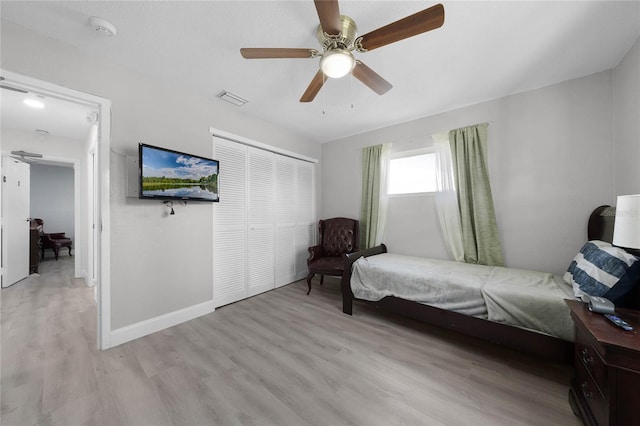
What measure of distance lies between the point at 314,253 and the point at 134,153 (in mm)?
2439

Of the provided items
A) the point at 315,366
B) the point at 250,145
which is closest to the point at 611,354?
the point at 315,366

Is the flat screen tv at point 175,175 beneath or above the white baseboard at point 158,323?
above


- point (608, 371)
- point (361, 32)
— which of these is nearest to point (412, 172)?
point (361, 32)

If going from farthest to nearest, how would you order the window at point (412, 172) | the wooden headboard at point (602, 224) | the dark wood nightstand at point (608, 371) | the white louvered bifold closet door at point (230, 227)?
1. the window at point (412, 172)
2. the white louvered bifold closet door at point (230, 227)
3. the wooden headboard at point (602, 224)
4. the dark wood nightstand at point (608, 371)

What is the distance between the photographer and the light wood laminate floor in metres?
1.29

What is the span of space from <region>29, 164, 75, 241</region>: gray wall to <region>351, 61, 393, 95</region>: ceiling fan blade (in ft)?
29.2

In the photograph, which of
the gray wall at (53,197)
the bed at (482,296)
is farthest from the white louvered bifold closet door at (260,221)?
the gray wall at (53,197)

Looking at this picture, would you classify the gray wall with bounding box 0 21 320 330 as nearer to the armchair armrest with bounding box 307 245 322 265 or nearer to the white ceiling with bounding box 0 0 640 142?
the white ceiling with bounding box 0 0 640 142

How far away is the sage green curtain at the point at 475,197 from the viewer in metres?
2.57

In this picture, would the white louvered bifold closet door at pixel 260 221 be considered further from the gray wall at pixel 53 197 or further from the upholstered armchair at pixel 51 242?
the gray wall at pixel 53 197

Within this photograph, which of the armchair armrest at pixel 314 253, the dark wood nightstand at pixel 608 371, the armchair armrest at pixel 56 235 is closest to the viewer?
the dark wood nightstand at pixel 608 371

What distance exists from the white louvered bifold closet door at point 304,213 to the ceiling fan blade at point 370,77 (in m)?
2.20

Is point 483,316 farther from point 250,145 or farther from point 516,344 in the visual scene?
point 250,145

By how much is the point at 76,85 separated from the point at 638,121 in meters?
4.53
